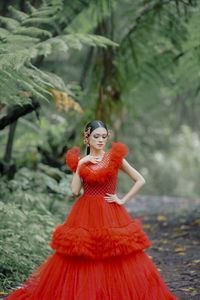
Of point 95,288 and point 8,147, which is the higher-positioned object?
point 8,147

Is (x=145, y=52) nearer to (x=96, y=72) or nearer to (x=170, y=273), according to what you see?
(x=96, y=72)

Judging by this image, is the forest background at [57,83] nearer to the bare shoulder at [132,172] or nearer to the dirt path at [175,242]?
the bare shoulder at [132,172]

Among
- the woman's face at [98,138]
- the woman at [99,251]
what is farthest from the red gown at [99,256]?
the woman's face at [98,138]

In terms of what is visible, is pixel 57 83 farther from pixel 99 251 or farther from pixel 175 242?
pixel 175 242

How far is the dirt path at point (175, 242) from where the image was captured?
3857 mm

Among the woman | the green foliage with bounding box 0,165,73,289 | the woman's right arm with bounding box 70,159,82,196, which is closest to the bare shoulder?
the woman

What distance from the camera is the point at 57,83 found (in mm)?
3941

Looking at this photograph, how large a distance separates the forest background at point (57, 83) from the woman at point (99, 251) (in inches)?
31.7

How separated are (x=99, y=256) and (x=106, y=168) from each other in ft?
2.27

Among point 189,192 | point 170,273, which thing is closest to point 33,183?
point 170,273

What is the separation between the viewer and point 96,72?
19.2 feet

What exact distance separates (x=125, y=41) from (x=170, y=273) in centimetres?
395

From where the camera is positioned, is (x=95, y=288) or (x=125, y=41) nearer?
(x=95, y=288)

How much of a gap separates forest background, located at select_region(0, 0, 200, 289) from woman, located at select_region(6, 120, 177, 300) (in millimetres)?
805
